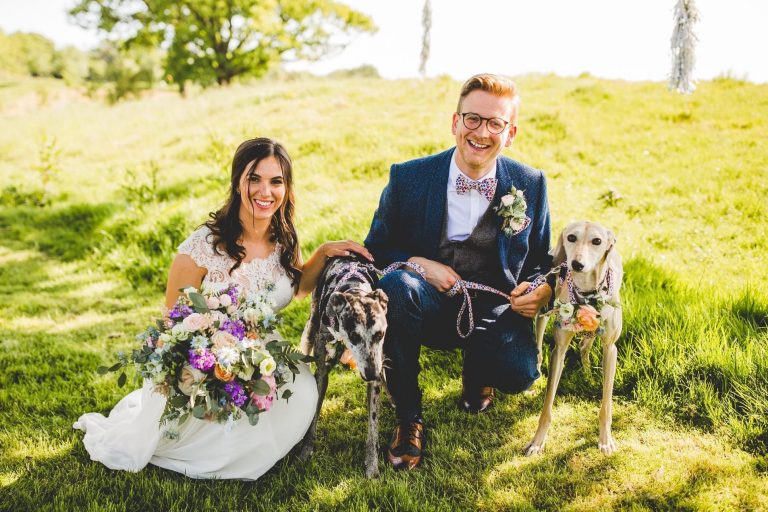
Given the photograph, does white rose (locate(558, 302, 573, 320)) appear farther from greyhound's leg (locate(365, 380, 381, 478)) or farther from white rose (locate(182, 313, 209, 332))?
white rose (locate(182, 313, 209, 332))

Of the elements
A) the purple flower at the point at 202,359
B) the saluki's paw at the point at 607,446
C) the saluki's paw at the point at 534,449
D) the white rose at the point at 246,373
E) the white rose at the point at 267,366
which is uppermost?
the purple flower at the point at 202,359

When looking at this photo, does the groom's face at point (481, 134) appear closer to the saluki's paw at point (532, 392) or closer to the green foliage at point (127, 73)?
the saluki's paw at point (532, 392)

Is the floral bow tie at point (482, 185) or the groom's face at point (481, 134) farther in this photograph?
the floral bow tie at point (482, 185)

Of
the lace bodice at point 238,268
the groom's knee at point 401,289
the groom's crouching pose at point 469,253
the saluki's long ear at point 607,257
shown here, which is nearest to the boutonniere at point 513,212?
the groom's crouching pose at point 469,253

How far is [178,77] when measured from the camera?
29.2 meters

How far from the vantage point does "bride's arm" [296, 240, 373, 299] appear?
A: 376 cm

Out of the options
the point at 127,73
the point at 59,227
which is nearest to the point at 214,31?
the point at 127,73

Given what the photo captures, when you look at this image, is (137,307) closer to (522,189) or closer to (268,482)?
(268,482)

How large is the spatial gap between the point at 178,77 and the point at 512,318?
101ft

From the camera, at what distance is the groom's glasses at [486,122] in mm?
3418

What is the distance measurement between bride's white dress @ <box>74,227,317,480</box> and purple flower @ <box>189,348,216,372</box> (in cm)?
52

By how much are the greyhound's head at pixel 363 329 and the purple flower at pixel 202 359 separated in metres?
0.75

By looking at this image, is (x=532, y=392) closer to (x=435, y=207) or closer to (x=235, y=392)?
(x=435, y=207)

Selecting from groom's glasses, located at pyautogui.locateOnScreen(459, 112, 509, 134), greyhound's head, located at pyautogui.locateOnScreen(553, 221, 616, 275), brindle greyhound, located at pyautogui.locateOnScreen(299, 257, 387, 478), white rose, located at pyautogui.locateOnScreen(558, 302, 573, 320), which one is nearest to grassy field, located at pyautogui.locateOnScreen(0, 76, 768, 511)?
brindle greyhound, located at pyautogui.locateOnScreen(299, 257, 387, 478)
